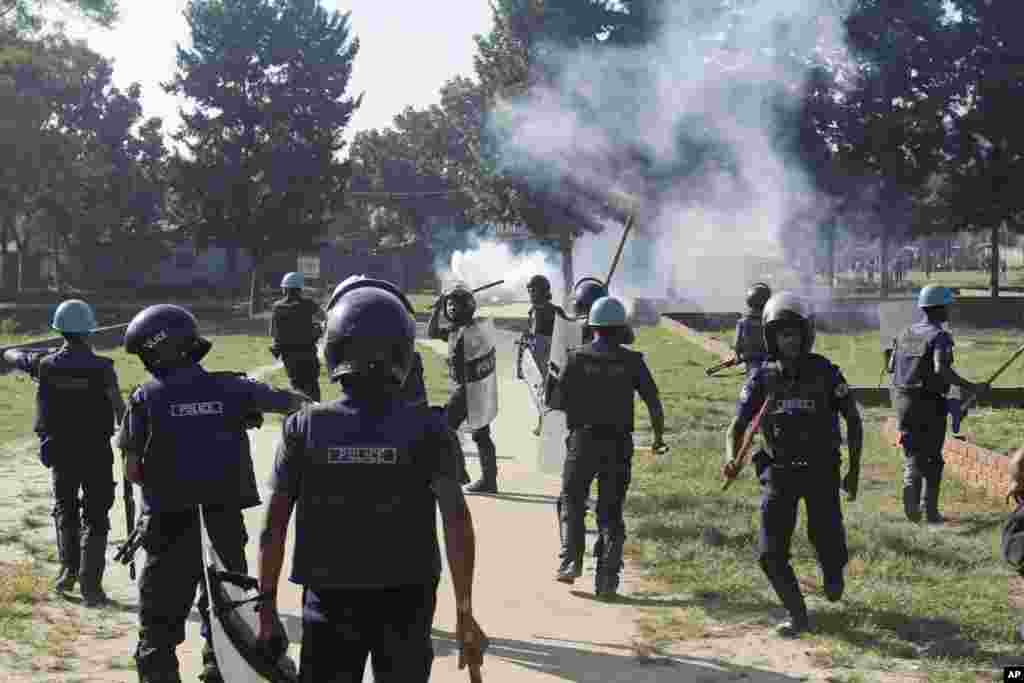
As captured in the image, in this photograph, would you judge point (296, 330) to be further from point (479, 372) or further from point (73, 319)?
point (73, 319)

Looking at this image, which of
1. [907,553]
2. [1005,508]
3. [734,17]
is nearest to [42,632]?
[907,553]

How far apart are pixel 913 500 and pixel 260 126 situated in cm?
4261

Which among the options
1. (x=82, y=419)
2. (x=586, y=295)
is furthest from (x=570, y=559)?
(x=82, y=419)

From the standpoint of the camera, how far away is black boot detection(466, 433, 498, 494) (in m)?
10.5

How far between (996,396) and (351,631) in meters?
12.9

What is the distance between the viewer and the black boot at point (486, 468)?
10477mm

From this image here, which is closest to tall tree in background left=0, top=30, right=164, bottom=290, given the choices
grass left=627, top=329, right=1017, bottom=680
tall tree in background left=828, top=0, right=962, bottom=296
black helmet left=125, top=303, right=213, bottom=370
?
tall tree in background left=828, top=0, right=962, bottom=296

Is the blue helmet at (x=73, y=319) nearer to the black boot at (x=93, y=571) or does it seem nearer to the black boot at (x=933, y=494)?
the black boot at (x=93, y=571)

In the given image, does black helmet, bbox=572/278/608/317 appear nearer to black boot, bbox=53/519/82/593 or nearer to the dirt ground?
the dirt ground

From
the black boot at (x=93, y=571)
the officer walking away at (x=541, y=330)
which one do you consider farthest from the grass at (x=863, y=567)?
the black boot at (x=93, y=571)

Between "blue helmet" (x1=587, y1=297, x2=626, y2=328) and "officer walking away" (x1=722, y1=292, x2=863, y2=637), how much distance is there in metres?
1.07

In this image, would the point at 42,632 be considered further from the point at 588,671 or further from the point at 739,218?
the point at 739,218

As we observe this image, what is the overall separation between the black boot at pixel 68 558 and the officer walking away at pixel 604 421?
2.87 metres

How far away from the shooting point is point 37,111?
44.8 metres
